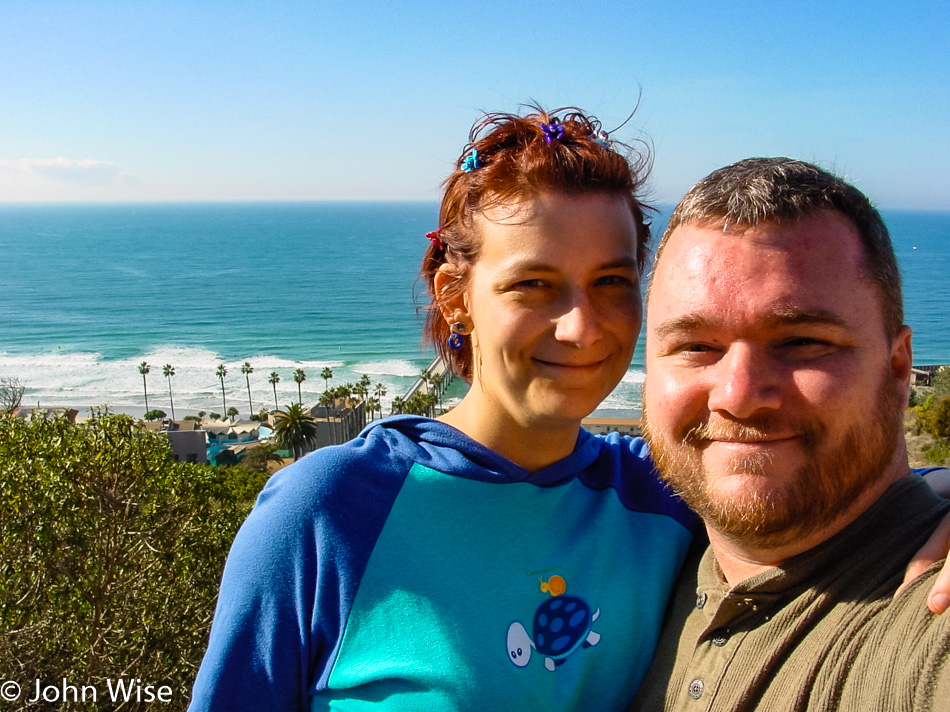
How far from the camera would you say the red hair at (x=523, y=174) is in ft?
8.47

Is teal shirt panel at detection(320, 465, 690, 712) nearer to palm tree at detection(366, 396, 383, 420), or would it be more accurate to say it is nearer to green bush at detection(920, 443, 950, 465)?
green bush at detection(920, 443, 950, 465)

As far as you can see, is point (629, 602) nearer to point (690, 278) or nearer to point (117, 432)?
point (690, 278)

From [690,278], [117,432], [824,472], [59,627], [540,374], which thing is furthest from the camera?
[117,432]

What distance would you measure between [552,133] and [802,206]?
0.89 m

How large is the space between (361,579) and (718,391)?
3.91 feet

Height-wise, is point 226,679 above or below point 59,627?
above

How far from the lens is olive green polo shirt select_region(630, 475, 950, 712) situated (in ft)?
5.76

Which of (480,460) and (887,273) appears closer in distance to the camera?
(887,273)

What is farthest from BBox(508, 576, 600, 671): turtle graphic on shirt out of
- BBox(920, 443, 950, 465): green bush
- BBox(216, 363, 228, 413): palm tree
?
BBox(216, 363, 228, 413): palm tree

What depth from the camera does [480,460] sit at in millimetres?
2680

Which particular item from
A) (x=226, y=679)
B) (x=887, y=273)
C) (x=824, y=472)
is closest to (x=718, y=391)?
(x=824, y=472)

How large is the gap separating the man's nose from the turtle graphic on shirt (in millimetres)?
839

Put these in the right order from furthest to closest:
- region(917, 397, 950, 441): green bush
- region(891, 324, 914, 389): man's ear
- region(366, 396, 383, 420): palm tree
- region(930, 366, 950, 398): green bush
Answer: region(366, 396, 383, 420): palm tree < region(930, 366, 950, 398): green bush < region(917, 397, 950, 441): green bush < region(891, 324, 914, 389): man's ear

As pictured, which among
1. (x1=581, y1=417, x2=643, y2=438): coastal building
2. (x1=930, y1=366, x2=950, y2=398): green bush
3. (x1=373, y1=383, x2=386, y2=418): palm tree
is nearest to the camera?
(x1=930, y1=366, x2=950, y2=398): green bush
